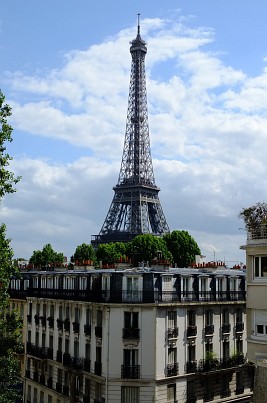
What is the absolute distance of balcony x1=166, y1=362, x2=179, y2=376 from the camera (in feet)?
133

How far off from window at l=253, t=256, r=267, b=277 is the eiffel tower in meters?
117

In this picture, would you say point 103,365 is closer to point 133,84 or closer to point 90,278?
point 90,278

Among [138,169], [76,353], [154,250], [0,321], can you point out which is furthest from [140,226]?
[0,321]

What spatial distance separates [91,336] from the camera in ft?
141

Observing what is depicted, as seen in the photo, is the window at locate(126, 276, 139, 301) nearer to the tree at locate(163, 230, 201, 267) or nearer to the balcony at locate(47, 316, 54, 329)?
the balcony at locate(47, 316, 54, 329)

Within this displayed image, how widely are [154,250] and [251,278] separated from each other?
70446 millimetres

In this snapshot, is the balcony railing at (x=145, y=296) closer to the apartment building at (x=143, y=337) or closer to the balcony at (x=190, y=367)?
the apartment building at (x=143, y=337)

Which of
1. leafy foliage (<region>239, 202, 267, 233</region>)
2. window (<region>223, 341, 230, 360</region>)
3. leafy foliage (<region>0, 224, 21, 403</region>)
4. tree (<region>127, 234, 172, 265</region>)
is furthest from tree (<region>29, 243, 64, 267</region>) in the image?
leafy foliage (<region>239, 202, 267, 233</region>)

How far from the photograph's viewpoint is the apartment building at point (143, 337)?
4019cm

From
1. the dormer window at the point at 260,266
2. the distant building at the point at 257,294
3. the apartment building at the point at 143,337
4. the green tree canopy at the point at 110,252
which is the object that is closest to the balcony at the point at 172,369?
the apartment building at the point at 143,337

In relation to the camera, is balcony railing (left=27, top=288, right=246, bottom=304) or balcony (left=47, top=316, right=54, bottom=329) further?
balcony (left=47, top=316, right=54, bottom=329)

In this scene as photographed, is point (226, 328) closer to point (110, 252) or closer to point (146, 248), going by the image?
point (146, 248)

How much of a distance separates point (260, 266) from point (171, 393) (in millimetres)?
18466

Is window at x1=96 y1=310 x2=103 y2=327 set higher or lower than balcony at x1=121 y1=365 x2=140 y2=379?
higher
